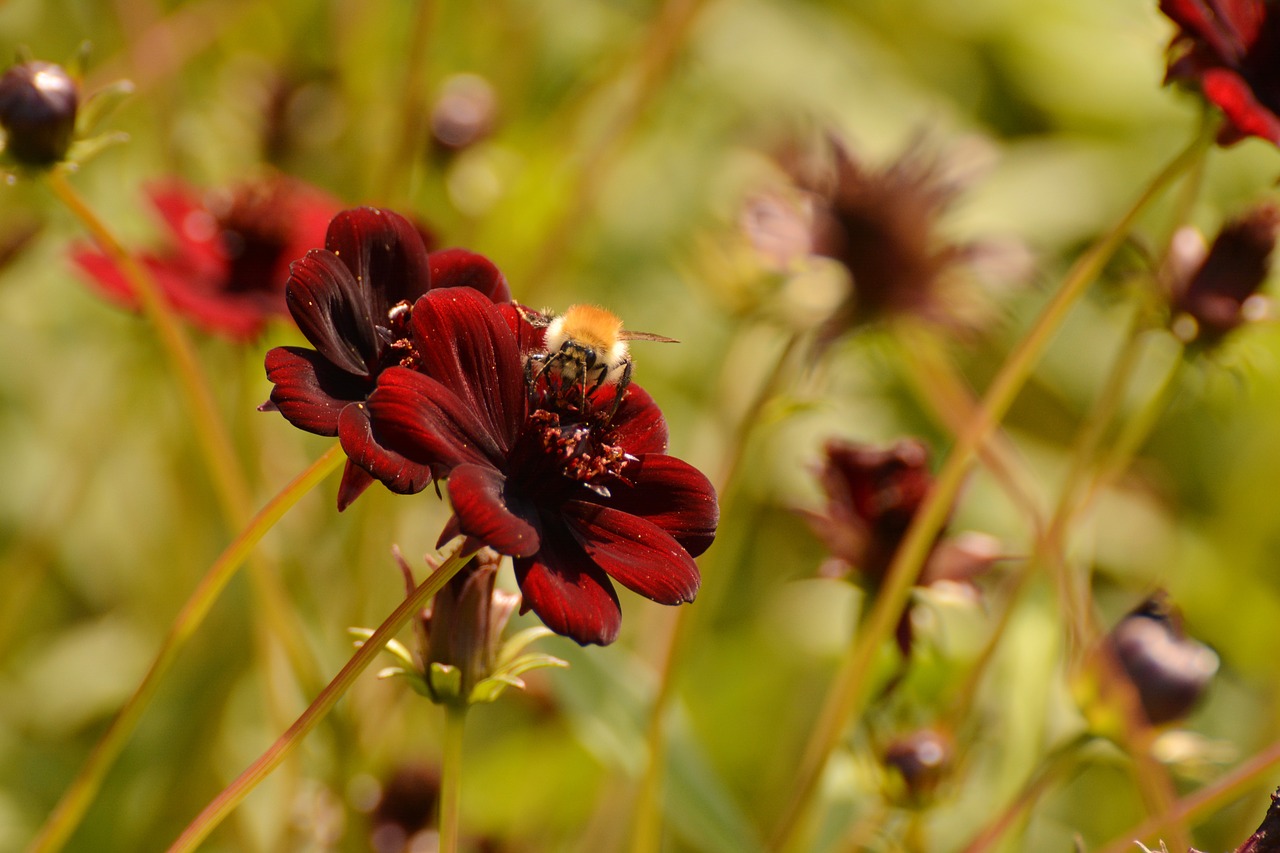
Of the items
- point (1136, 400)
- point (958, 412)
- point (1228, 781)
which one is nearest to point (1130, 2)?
point (1136, 400)

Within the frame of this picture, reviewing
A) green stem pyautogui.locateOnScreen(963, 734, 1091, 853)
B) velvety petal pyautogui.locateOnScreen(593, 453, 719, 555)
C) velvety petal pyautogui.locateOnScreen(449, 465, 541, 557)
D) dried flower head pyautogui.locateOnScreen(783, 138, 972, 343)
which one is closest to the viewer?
velvety petal pyautogui.locateOnScreen(449, 465, 541, 557)

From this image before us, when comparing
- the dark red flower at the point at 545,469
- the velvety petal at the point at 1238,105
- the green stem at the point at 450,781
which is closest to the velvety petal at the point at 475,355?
the dark red flower at the point at 545,469

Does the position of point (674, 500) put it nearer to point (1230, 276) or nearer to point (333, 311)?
point (333, 311)

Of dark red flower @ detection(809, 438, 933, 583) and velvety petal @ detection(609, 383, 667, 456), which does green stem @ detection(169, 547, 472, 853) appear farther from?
dark red flower @ detection(809, 438, 933, 583)

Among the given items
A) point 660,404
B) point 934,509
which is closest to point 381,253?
point 934,509

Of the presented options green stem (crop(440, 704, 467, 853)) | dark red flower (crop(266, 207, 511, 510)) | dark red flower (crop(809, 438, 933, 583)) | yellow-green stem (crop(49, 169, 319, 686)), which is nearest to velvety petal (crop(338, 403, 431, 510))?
dark red flower (crop(266, 207, 511, 510))
